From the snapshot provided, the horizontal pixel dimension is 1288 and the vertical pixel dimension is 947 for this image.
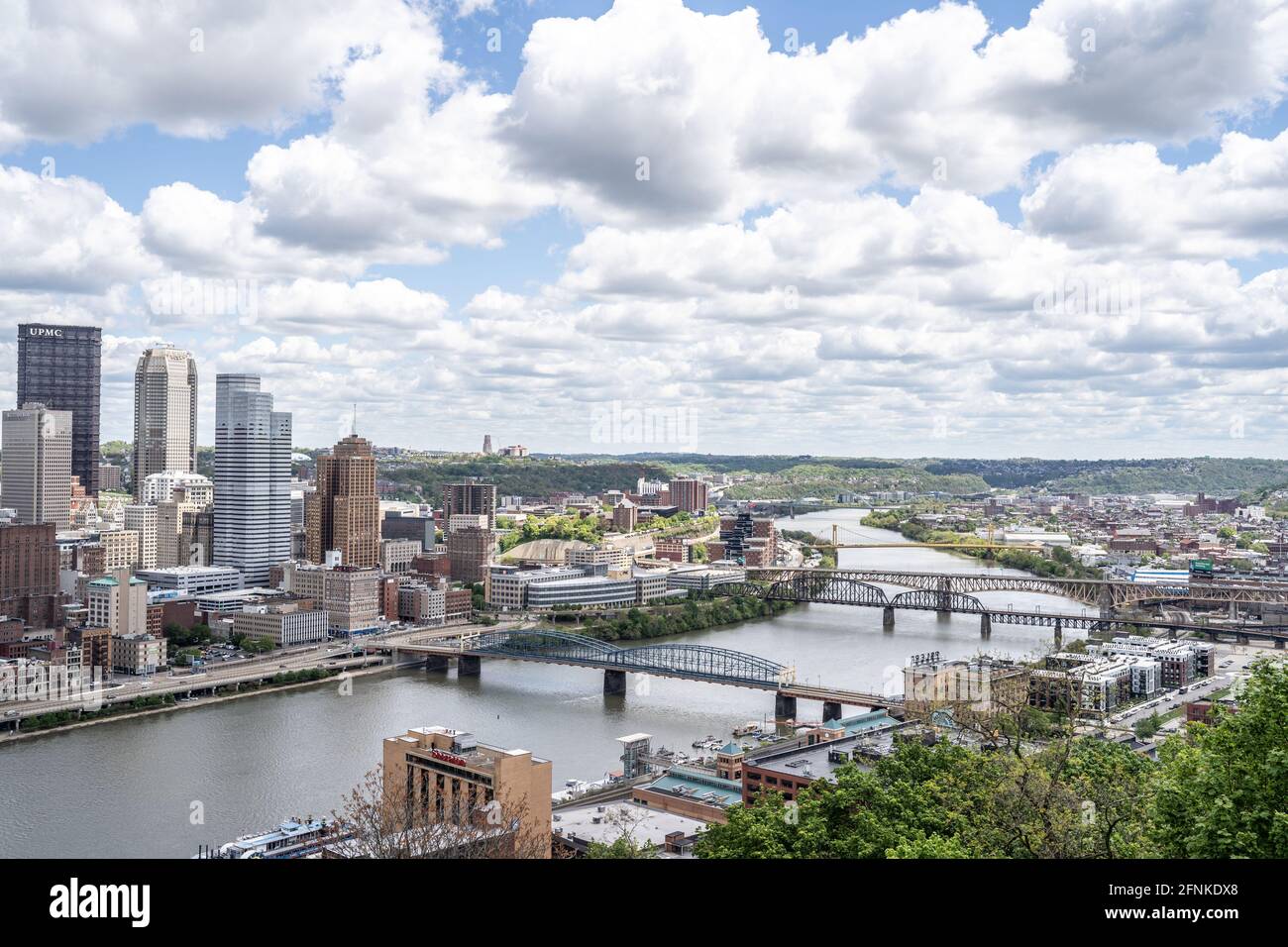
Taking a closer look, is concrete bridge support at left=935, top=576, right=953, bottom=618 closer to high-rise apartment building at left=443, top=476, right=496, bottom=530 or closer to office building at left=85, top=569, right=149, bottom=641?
office building at left=85, top=569, right=149, bottom=641

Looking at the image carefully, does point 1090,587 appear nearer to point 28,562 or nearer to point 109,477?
point 28,562

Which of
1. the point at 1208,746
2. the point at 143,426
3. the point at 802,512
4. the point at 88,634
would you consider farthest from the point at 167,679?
the point at 802,512

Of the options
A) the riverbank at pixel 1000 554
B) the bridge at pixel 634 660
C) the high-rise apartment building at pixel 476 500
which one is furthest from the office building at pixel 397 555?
the riverbank at pixel 1000 554

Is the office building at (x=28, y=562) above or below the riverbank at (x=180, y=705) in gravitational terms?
above

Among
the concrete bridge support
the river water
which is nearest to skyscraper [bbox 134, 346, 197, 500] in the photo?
the river water

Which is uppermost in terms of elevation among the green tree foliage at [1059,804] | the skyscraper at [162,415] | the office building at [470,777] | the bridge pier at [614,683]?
the skyscraper at [162,415]

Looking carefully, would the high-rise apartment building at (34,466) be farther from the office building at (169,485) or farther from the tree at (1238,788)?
the tree at (1238,788)

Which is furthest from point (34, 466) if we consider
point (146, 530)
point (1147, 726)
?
point (1147, 726)
